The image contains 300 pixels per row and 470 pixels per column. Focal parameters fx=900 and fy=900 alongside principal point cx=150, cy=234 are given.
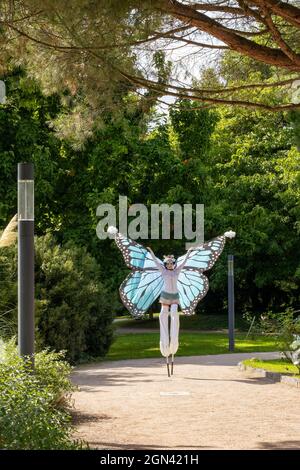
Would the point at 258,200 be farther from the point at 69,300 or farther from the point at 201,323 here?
the point at 69,300

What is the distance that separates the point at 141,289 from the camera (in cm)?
2222

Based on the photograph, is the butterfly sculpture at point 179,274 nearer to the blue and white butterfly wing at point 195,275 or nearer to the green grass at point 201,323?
the blue and white butterfly wing at point 195,275

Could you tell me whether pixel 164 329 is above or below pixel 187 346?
above

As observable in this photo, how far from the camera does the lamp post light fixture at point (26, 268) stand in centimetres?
1013

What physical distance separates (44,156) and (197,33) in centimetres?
1769

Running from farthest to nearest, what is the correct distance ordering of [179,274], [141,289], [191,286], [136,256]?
[141,289]
[136,256]
[191,286]
[179,274]

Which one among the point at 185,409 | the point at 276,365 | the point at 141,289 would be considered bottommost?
the point at 276,365

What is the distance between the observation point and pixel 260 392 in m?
15.5

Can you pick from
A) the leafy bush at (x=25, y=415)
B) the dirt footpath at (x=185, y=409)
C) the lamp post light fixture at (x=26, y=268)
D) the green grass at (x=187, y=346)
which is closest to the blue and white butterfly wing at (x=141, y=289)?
the green grass at (x=187, y=346)

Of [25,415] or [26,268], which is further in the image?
[26,268]

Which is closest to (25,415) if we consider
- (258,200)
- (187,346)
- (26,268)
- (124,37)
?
(26,268)

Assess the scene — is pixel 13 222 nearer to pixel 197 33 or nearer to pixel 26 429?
pixel 197 33

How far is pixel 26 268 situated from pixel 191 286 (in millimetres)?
11679

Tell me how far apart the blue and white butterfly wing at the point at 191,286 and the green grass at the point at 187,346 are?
3.46 meters
